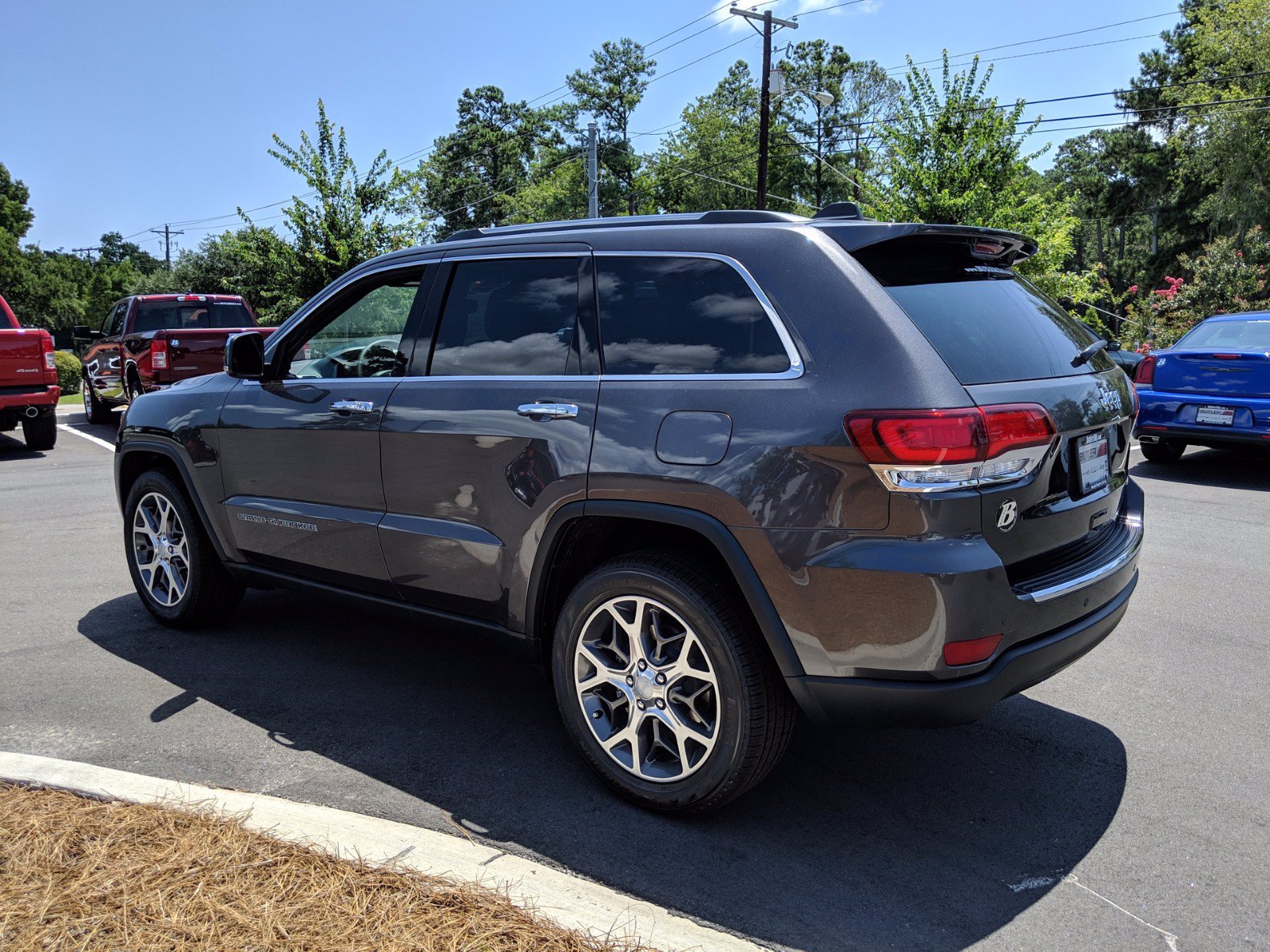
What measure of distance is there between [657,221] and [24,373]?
11.3m

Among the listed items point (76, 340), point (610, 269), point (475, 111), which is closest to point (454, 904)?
point (610, 269)

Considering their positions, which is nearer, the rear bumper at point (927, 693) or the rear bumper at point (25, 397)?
the rear bumper at point (927, 693)

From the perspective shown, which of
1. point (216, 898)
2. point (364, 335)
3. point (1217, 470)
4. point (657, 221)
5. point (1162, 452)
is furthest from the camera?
point (1162, 452)

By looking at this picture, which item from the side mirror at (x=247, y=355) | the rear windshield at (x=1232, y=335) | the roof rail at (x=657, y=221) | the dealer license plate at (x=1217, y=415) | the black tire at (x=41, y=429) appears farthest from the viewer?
the black tire at (x=41, y=429)

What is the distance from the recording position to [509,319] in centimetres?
371

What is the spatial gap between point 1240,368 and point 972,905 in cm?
826

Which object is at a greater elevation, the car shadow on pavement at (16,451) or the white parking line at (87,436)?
the car shadow on pavement at (16,451)

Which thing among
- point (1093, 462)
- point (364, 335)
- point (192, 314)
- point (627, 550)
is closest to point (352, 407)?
point (364, 335)

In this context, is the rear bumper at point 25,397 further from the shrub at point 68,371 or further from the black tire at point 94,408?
the shrub at point 68,371

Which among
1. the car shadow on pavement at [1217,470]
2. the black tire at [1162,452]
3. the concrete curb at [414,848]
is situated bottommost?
the car shadow on pavement at [1217,470]

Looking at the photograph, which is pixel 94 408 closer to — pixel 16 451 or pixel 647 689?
pixel 16 451

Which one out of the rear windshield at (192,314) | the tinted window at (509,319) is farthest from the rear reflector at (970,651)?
the rear windshield at (192,314)

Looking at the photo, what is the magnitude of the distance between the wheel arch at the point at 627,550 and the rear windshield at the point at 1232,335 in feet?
27.5

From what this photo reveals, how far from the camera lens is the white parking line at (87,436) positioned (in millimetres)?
13898
